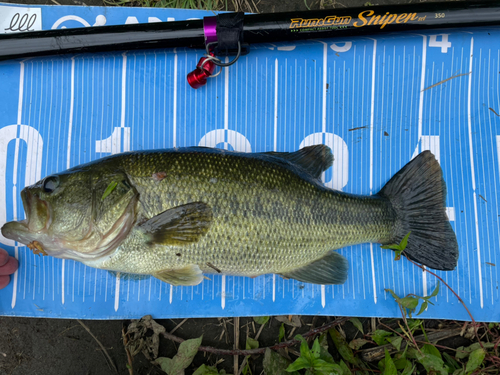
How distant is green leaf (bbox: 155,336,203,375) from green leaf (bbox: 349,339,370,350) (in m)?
1.10

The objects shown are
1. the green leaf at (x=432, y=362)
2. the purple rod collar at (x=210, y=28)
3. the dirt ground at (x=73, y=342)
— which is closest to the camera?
the green leaf at (x=432, y=362)

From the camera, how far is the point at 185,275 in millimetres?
1887

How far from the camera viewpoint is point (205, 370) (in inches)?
84.9

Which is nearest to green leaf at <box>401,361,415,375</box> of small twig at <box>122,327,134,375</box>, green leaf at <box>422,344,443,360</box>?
green leaf at <box>422,344,443,360</box>

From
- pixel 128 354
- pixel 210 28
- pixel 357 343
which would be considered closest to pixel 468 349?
pixel 357 343

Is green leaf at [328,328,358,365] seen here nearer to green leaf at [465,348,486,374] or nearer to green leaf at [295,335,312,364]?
green leaf at [295,335,312,364]

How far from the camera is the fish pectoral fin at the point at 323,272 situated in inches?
80.5

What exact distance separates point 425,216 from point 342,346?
3.58 feet

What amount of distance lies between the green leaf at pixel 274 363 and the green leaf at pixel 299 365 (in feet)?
0.94

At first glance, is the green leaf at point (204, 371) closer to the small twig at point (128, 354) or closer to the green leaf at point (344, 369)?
the small twig at point (128, 354)

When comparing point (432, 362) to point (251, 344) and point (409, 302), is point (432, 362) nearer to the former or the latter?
point (409, 302)

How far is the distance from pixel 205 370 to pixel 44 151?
202cm

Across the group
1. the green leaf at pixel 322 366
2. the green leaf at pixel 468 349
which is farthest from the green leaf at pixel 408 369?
the green leaf at pixel 322 366

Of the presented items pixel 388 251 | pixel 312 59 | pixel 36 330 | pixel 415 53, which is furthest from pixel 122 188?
pixel 415 53
